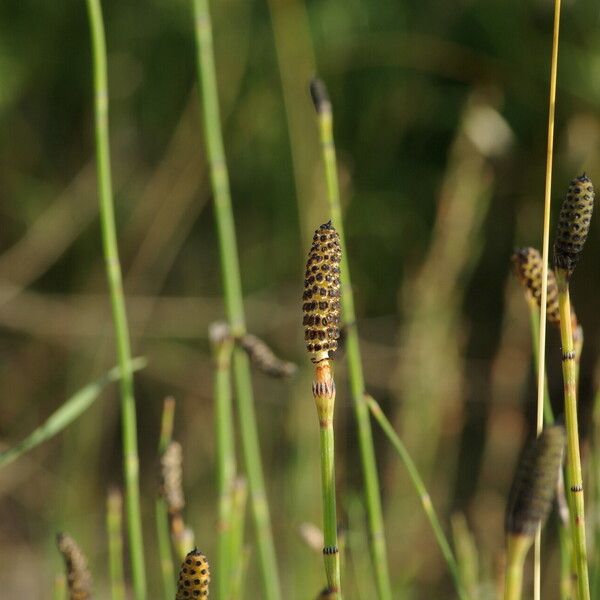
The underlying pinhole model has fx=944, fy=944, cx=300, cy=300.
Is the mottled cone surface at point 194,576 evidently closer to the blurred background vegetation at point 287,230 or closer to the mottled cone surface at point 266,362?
the mottled cone surface at point 266,362

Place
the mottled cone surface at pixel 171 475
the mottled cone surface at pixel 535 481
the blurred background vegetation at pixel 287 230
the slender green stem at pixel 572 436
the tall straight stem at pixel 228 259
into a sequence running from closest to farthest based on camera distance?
the mottled cone surface at pixel 535 481 → the slender green stem at pixel 572 436 → the mottled cone surface at pixel 171 475 → the tall straight stem at pixel 228 259 → the blurred background vegetation at pixel 287 230

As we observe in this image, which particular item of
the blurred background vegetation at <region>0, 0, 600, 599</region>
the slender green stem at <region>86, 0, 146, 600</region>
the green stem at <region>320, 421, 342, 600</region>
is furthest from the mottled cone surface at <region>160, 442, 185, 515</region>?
the blurred background vegetation at <region>0, 0, 600, 599</region>

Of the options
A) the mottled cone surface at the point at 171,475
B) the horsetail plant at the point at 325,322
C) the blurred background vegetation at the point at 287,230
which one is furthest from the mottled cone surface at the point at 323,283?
the blurred background vegetation at the point at 287,230

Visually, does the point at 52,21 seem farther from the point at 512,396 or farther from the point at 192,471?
the point at 512,396

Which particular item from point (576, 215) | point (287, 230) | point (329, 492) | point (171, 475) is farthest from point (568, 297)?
point (287, 230)

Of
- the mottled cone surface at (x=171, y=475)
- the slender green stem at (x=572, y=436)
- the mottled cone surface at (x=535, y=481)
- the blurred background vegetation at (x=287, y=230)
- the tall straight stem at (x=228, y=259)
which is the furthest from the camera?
the blurred background vegetation at (x=287, y=230)

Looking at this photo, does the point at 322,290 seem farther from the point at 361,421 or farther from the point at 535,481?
the point at 361,421
